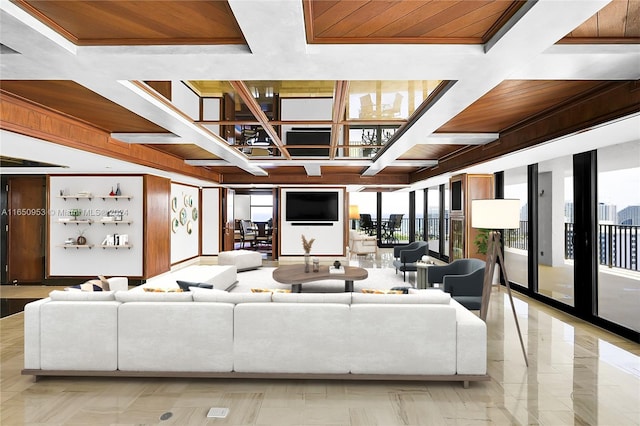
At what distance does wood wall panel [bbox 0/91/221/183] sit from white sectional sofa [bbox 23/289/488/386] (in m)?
1.78

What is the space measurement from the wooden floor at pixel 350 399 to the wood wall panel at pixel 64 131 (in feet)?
7.77

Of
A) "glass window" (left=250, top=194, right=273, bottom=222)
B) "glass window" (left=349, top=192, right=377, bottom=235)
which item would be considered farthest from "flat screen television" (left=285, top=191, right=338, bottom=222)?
"glass window" (left=250, top=194, right=273, bottom=222)

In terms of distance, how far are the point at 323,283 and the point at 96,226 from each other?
485 centimetres

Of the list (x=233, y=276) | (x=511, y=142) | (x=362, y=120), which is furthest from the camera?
(x=233, y=276)

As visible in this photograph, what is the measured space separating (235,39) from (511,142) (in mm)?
3984

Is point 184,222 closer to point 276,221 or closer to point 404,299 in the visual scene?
point 276,221

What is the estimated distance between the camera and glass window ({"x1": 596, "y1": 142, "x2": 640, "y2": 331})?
16.1ft

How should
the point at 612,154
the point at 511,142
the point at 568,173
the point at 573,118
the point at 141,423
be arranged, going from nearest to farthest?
the point at 141,423 < the point at 573,118 < the point at 511,142 < the point at 612,154 < the point at 568,173

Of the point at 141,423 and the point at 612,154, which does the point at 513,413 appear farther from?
the point at 612,154

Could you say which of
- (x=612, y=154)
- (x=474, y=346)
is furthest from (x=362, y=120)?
(x=612, y=154)

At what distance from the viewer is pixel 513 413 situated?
2.62 meters

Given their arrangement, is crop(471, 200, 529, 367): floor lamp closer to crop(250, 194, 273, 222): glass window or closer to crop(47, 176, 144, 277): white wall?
crop(47, 176, 144, 277): white wall

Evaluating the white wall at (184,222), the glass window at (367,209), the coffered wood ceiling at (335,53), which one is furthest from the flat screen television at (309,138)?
the glass window at (367,209)

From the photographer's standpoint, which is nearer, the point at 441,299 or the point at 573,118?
the point at 441,299
